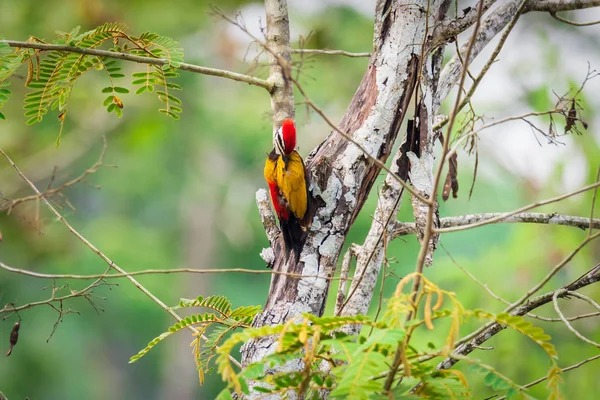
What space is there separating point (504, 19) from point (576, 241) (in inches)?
131

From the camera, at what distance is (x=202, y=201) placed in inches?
595

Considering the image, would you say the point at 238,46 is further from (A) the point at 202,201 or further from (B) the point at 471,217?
(B) the point at 471,217

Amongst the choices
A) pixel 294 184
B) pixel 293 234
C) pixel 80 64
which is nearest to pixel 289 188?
pixel 294 184

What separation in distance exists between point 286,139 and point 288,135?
0.02m

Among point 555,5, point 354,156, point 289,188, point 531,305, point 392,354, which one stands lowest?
point 392,354

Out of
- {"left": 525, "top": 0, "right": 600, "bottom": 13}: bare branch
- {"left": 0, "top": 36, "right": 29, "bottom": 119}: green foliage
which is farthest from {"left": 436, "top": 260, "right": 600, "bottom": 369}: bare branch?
{"left": 0, "top": 36, "right": 29, "bottom": 119}: green foliage

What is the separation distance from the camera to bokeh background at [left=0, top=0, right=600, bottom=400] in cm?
527

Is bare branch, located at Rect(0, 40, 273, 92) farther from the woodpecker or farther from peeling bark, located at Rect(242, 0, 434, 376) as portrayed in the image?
peeling bark, located at Rect(242, 0, 434, 376)

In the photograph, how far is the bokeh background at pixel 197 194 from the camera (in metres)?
5.27

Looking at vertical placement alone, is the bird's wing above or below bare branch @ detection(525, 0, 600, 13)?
below

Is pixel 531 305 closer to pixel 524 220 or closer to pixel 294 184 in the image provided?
pixel 524 220

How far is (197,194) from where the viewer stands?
601 inches

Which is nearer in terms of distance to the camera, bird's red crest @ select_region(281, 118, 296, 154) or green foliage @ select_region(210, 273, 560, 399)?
green foliage @ select_region(210, 273, 560, 399)

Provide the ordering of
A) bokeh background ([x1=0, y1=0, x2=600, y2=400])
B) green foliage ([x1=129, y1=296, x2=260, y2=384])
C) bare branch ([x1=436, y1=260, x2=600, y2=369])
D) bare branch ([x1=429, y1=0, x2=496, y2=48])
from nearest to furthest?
bare branch ([x1=436, y1=260, x2=600, y2=369]), green foliage ([x1=129, y1=296, x2=260, y2=384]), bare branch ([x1=429, y1=0, x2=496, y2=48]), bokeh background ([x1=0, y1=0, x2=600, y2=400])
